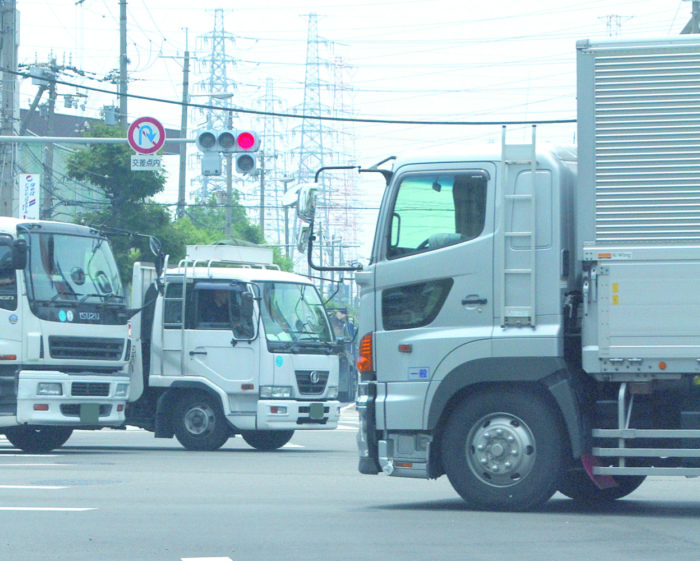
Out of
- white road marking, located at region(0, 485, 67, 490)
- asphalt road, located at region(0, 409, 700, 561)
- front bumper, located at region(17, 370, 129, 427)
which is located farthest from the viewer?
front bumper, located at region(17, 370, 129, 427)

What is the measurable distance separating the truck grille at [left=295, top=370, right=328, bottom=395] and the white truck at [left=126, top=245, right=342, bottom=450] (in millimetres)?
15

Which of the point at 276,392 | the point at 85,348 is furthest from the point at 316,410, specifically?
the point at 85,348

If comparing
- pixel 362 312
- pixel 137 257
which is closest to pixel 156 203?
pixel 137 257

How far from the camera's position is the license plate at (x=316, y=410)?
18.9 meters

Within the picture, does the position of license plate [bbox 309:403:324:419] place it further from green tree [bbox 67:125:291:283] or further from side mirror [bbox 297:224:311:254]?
green tree [bbox 67:125:291:283]

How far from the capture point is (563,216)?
10.3 meters

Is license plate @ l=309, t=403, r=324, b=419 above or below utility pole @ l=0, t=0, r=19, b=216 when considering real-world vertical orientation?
below

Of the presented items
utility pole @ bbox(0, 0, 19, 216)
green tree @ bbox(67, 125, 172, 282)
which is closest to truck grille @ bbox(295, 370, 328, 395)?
utility pole @ bbox(0, 0, 19, 216)

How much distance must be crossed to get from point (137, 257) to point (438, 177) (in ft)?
77.9

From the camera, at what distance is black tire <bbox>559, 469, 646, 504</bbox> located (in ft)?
37.7

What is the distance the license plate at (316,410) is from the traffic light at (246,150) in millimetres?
5676

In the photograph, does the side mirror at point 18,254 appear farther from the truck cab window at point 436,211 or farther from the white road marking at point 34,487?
the truck cab window at point 436,211

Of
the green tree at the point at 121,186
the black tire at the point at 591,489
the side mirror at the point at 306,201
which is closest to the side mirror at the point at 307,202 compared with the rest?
the side mirror at the point at 306,201

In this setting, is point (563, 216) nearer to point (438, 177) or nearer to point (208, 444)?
point (438, 177)
